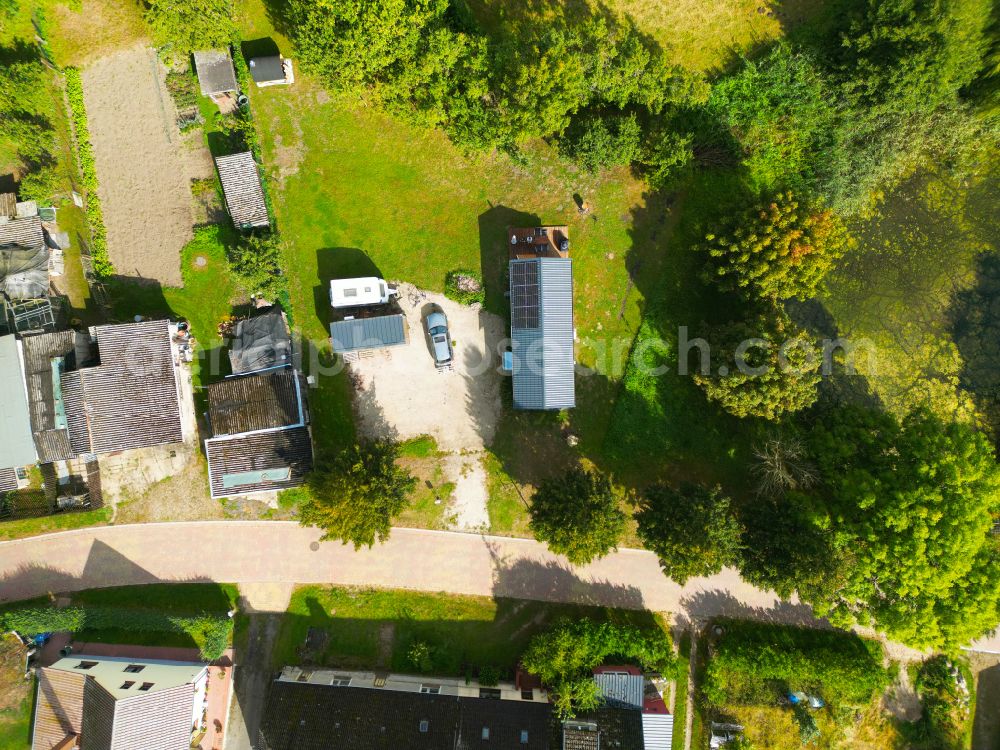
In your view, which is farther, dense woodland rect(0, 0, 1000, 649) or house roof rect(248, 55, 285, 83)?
house roof rect(248, 55, 285, 83)

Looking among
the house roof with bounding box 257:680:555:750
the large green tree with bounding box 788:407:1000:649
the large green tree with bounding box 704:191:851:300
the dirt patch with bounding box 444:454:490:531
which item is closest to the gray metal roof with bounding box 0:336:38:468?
the house roof with bounding box 257:680:555:750

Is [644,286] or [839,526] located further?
[644,286]

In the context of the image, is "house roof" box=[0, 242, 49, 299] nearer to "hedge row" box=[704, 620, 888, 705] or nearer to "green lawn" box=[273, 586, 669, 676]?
"green lawn" box=[273, 586, 669, 676]

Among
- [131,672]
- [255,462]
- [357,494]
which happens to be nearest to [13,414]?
[255,462]

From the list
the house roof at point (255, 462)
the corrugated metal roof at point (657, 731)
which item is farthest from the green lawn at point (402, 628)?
the house roof at point (255, 462)

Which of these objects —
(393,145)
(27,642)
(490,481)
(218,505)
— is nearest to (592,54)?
(393,145)

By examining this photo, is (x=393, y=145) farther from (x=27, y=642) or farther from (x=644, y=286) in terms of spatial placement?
(x=27, y=642)

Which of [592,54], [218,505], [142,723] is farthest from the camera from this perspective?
[218,505]
